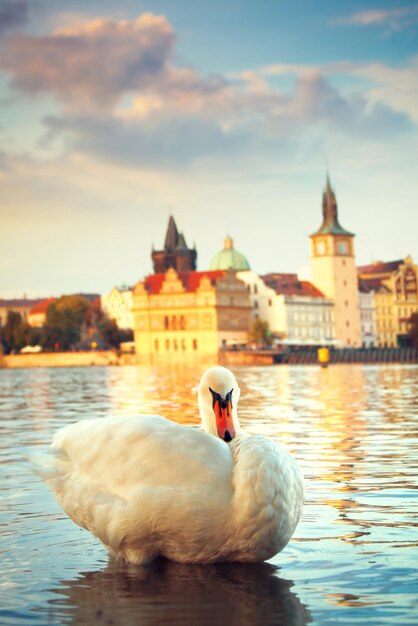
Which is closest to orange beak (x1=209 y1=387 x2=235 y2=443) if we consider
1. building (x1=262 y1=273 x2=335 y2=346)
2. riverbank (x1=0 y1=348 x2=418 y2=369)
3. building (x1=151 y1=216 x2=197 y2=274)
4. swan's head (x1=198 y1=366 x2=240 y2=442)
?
swan's head (x1=198 y1=366 x2=240 y2=442)

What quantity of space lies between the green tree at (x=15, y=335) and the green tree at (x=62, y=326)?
2.72 metres

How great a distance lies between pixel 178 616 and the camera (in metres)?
6.41

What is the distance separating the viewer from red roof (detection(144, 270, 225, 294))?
161 m

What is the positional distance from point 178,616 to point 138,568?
123 cm

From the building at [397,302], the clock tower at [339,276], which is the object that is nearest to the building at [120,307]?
the clock tower at [339,276]

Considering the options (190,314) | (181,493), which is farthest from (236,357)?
(181,493)

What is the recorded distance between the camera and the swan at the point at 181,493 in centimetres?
715

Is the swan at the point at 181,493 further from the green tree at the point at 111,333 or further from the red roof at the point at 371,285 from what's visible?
the red roof at the point at 371,285

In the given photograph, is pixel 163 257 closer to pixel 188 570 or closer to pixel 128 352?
pixel 128 352

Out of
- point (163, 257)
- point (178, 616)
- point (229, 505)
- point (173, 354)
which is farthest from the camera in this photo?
point (163, 257)

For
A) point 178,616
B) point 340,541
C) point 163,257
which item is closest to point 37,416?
point 340,541

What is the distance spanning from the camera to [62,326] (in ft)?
564

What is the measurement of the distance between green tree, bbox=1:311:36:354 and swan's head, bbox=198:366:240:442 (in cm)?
16663

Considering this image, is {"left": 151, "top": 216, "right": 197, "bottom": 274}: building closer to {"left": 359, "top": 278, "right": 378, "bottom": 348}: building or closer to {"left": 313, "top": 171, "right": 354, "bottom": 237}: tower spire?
{"left": 313, "top": 171, "right": 354, "bottom": 237}: tower spire
